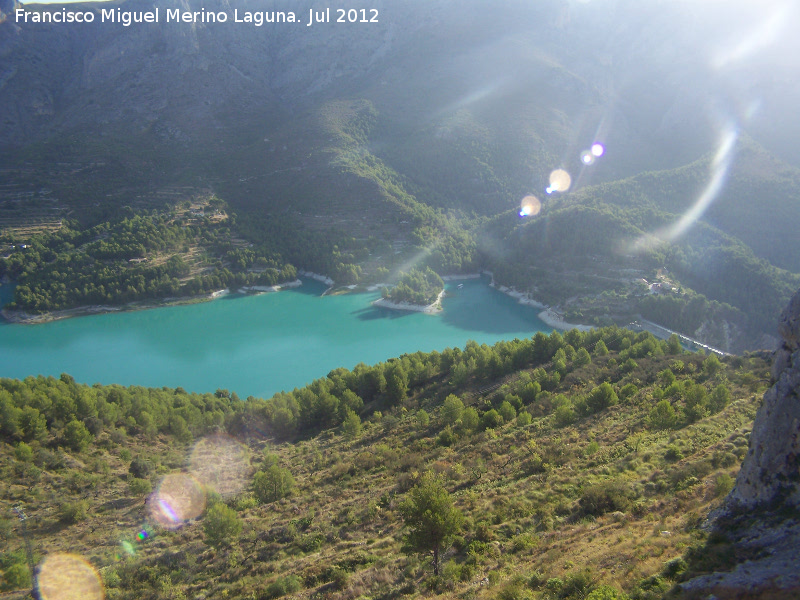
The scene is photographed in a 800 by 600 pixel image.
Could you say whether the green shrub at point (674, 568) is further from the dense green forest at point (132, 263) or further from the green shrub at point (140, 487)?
the dense green forest at point (132, 263)

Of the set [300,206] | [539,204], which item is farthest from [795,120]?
[300,206]

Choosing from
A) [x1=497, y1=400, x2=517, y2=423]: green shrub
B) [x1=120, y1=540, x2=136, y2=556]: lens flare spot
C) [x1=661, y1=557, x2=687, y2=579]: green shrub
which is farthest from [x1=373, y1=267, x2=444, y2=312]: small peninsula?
[x1=661, y1=557, x2=687, y2=579]: green shrub

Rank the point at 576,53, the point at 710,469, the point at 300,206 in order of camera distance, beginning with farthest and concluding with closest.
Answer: the point at 576,53, the point at 300,206, the point at 710,469

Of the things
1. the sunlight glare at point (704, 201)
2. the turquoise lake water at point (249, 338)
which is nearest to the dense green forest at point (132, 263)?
the turquoise lake water at point (249, 338)

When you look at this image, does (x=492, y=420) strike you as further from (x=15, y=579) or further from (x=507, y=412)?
(x=15, y=579)

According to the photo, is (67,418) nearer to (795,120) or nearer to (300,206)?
(300,206)

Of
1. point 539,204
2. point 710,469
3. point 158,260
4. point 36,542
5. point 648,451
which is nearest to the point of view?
point 710,469
